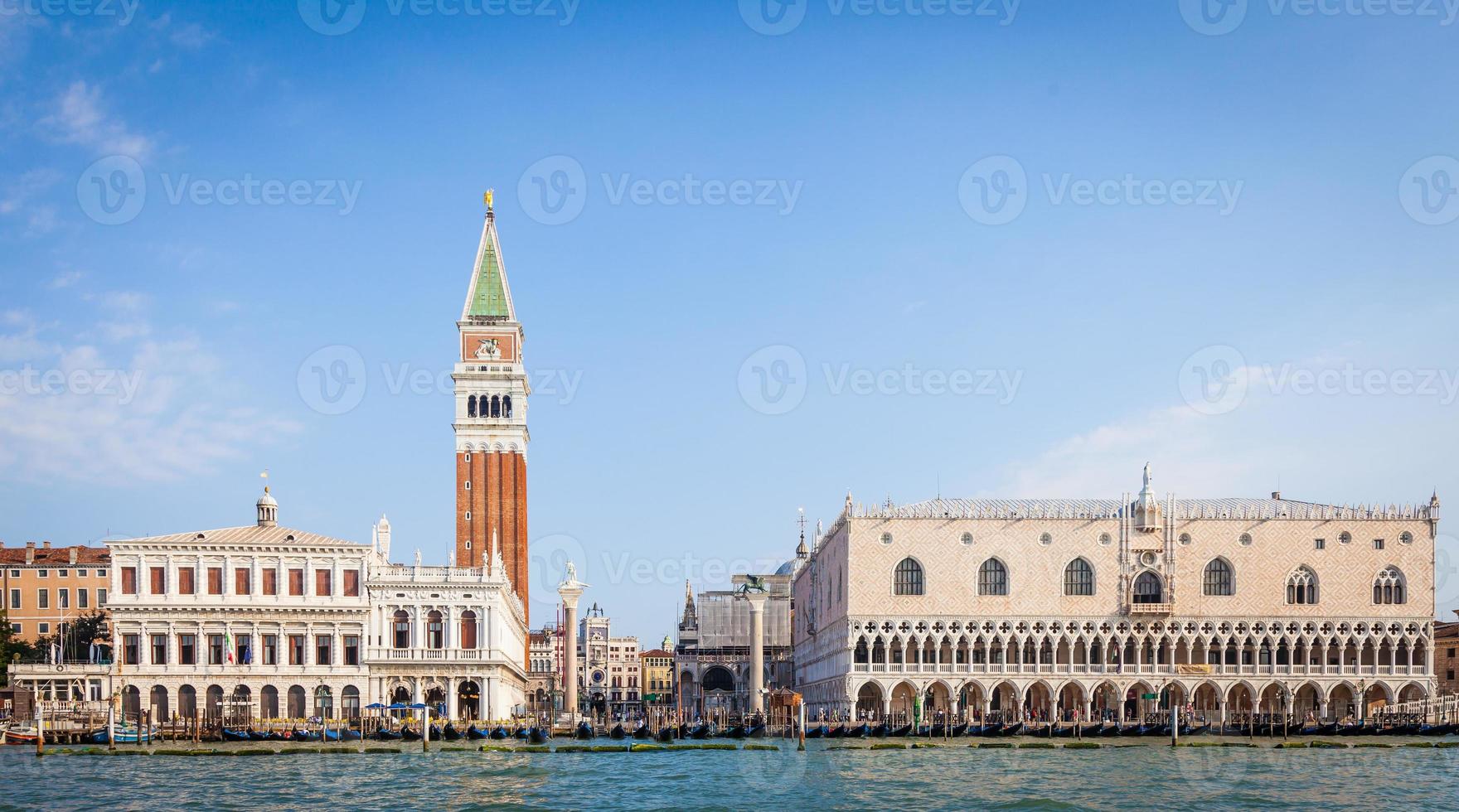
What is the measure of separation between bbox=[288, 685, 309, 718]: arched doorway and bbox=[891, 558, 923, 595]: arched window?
89.4 ft

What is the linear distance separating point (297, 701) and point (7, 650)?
15.5 m

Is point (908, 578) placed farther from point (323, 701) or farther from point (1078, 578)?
point (323, 701)

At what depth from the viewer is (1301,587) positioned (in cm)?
7069

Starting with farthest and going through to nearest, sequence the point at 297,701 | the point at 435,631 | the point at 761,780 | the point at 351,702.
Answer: the point at 435,631, the point at 351,702, the point at 297,701, the point at 761,780

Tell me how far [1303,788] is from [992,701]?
31668 mm

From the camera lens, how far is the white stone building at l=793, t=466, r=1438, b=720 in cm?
7019

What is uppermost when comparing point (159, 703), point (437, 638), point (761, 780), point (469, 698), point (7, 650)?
point (437, 638)

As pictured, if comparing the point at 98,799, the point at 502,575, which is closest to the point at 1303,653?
the point at 502,575

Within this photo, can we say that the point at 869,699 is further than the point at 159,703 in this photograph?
Yes

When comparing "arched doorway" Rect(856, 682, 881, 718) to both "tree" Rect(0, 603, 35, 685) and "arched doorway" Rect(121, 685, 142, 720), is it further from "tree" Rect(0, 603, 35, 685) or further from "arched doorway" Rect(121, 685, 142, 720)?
"tree" Rect(0, 603, 35, 685)

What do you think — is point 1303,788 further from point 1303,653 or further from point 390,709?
point 390,709

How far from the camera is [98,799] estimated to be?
125ft

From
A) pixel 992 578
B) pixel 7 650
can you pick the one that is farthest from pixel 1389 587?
pixel 7 650

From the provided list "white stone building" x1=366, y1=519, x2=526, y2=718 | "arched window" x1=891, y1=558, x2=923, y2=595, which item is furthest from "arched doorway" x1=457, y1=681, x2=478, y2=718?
"arched window" x1=891, y1=558, x2=923, y2=595
